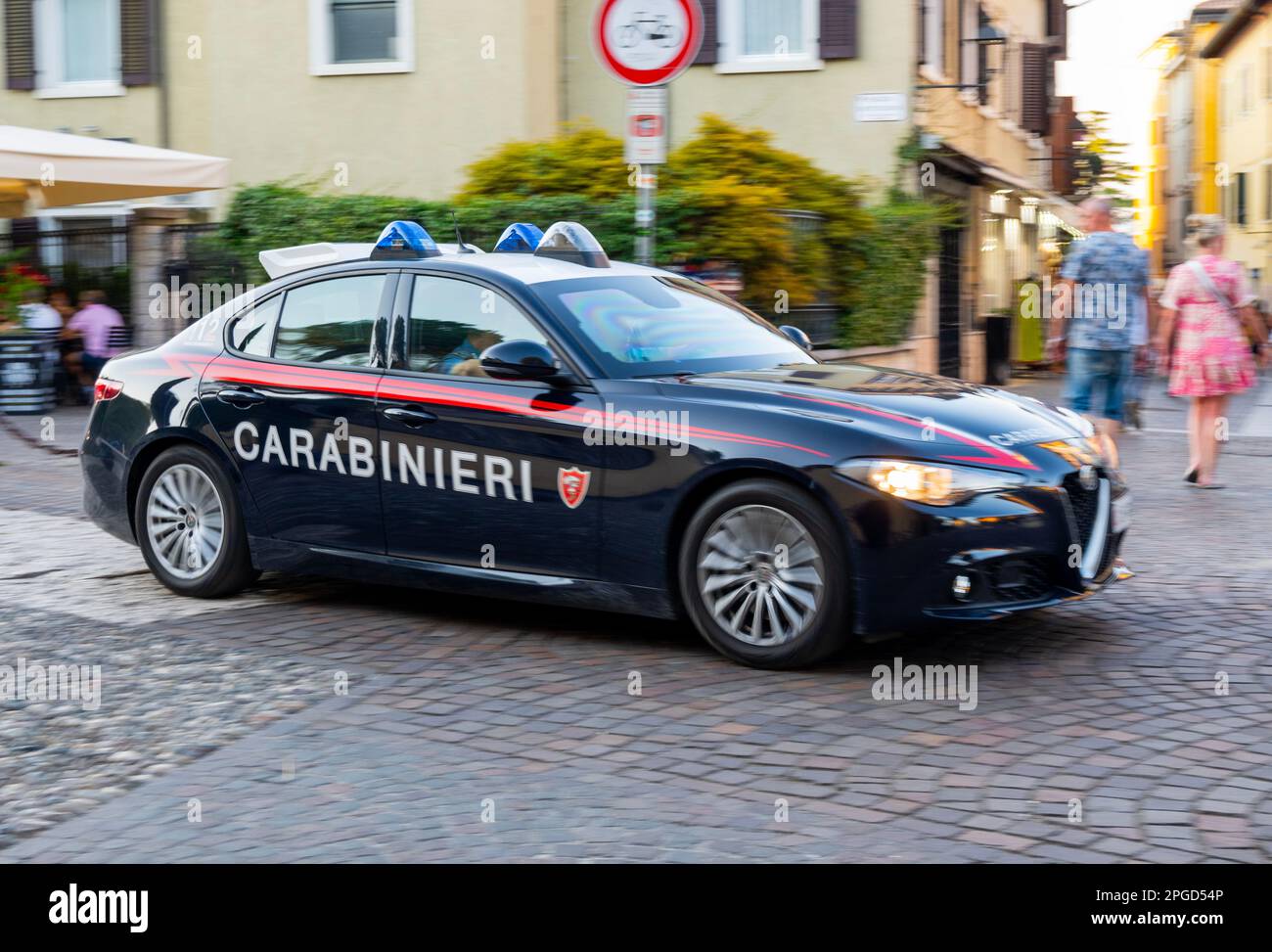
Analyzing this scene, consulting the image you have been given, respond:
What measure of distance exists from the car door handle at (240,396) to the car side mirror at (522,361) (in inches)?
51.8

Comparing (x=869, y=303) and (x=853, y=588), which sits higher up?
(x=869, y=303)

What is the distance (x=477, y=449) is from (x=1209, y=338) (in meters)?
6.44

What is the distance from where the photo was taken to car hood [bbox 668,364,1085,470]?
5859 millimetres

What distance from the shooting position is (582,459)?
6270mm

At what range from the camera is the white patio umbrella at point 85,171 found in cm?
1591

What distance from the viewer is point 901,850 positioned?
163 inches

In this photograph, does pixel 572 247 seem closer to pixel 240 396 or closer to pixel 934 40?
pixel 240 396

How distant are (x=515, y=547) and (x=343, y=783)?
72.4 inches

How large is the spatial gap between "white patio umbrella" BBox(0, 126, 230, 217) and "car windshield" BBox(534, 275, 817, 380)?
414 inches

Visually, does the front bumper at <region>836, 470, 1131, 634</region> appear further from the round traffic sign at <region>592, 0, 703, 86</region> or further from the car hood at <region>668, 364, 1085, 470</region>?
the round traffic sign at <region>592, 0, 703, 86</region>

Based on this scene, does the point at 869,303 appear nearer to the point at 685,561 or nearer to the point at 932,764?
the point at 685,561

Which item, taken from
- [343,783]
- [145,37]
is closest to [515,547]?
[343,783]

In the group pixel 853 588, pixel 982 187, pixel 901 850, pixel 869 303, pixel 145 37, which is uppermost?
pixel 145 37
